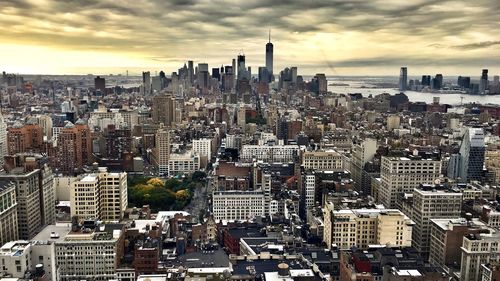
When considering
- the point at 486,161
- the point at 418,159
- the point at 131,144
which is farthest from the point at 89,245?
the point at 486,161

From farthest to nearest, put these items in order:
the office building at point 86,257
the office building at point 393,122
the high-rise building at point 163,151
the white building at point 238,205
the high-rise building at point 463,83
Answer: the office building at point 393,122 < the high-rise building at point 463,83 < the high-rise building at point 163,151 < the white building at point 238,205 < the office building at point 86,257

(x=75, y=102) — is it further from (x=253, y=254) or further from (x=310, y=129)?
(x=253, y=254)

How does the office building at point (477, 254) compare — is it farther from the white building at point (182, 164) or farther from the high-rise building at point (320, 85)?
the high-rise building at point (320, 85)

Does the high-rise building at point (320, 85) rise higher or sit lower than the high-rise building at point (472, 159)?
higher

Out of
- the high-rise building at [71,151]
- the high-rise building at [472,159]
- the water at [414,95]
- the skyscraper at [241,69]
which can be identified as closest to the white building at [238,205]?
the high-rise building at [472,159]

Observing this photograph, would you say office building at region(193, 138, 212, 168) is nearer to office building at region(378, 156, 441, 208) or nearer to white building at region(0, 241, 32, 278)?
office building at region(378, 156, 441, 208)

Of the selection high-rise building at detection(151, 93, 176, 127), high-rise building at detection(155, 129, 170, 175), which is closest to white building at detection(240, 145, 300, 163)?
high-rise building at detection(155, 129, 170, 175)
